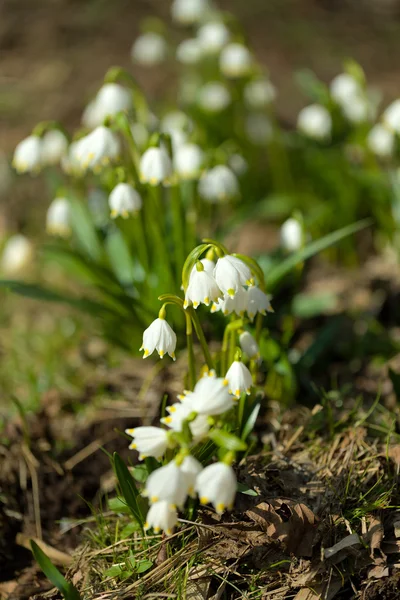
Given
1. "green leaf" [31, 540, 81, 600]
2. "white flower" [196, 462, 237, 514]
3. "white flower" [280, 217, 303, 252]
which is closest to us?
"white flower" [196, 462, 237, 514]

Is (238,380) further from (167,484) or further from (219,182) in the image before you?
(219,182)

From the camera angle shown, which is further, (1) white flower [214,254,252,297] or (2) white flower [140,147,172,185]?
(2) white flower [140,147,172,185]

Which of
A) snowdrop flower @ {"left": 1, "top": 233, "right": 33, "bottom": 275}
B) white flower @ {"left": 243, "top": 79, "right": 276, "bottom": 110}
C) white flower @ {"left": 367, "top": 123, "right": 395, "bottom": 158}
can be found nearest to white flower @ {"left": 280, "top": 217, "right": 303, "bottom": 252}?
white flower @ {"left": 367, "top": 123, "right": 395, "bottom": 158}

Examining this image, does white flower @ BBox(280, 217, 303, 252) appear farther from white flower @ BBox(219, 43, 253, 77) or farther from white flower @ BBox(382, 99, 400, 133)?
white flower @ BBox(219, 43, 253, 77)

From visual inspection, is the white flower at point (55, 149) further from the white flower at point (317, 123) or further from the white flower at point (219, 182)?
the white flower at point (317, 123)

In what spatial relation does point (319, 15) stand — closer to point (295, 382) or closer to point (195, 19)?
point (195, 19)

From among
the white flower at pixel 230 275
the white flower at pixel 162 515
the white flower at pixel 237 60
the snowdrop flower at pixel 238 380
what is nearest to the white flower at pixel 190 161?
the white flower at pixel 237 60
